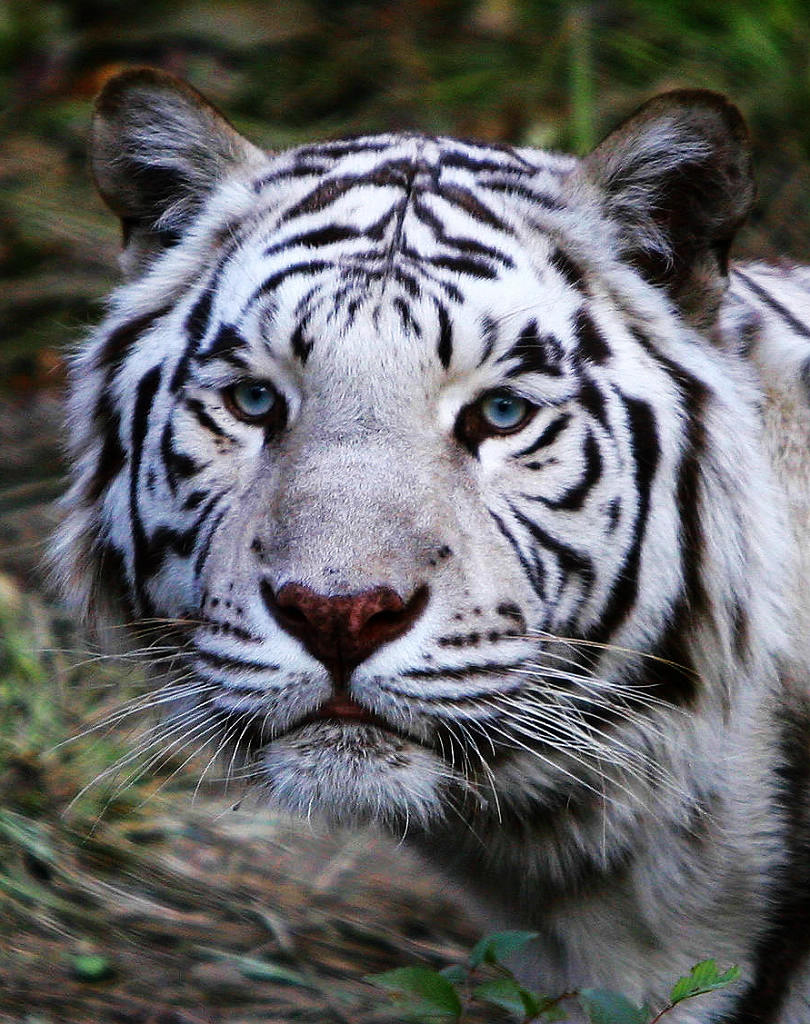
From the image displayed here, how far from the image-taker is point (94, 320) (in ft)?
16.3

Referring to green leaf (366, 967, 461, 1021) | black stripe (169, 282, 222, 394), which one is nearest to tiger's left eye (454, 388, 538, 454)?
black stripe (169, 282, 222, 394)

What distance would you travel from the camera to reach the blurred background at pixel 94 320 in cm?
272

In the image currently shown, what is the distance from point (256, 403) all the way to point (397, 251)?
289 mm

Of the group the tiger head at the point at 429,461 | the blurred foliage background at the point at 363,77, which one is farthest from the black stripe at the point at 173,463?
the blurred foliage background at the point at 363,77

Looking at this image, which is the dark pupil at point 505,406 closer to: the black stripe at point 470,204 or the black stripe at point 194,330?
the black stripe at point 470,204

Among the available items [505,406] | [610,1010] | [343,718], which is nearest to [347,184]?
[505,406]

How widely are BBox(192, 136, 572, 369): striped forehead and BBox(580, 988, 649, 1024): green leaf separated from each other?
846mm

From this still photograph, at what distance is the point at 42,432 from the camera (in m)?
4.55

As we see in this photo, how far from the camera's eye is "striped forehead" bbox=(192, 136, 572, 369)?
6.39ft

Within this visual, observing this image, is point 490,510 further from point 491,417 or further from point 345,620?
point 345,620

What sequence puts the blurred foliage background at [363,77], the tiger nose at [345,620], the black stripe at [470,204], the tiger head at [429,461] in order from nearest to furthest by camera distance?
the tiger nose at [345,620] < the tiger head at [429,461] < the black stripe at [470,204] < the blurred foliage background at [363,77]

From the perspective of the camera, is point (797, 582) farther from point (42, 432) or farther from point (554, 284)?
point (42, 432)

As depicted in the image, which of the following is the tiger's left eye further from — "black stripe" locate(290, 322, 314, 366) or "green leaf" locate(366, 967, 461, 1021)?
"green leaf" locate(366, 967, 461, 1021)

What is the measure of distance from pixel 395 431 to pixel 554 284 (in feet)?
1.17
